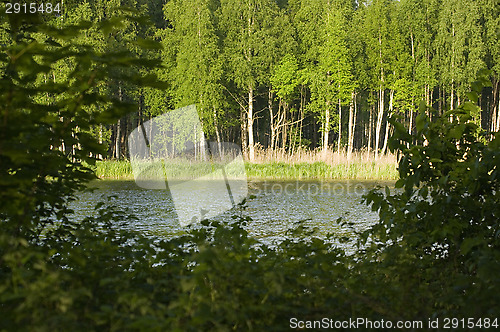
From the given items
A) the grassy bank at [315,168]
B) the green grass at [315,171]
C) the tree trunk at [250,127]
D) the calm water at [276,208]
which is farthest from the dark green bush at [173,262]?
the tree trunk at [250,127]

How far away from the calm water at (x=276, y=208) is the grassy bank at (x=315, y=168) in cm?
161

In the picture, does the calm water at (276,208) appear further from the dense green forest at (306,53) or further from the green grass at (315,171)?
the dense green forest at (306,53)

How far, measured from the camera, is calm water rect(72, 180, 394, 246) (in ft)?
23.8

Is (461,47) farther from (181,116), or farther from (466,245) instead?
(466,245)

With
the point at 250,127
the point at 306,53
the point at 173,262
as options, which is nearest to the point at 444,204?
the point at 173,262

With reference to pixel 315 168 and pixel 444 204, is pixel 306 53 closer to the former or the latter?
pixel 315 168

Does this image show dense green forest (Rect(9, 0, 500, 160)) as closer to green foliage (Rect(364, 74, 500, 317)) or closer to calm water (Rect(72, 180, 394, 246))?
calm water (Rect(72, 180, 394, 246))

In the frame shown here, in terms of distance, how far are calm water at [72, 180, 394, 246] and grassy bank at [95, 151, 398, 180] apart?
1.61m

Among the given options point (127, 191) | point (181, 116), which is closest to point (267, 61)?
point (181, 116)

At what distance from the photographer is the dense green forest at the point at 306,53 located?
957 inches

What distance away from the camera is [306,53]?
28.6 metres

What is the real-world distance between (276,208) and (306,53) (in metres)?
20.4

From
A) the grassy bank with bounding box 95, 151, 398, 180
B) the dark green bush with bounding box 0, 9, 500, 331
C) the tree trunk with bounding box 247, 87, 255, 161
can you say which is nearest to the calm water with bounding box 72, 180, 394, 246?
the dark green bush with bounding box 0, 9, 500, 331

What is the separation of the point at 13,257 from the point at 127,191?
11.6m
